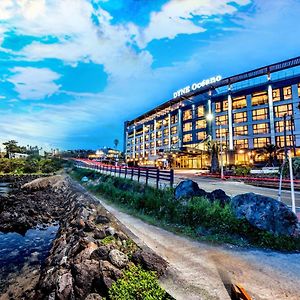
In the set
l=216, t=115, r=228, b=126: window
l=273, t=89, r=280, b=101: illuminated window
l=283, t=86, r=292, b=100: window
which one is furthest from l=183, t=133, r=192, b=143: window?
l=283, t=86, r=292, b=100: window

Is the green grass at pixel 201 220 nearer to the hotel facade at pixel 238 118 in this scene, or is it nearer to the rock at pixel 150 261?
the rock at pixel 150 261

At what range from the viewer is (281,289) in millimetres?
4914

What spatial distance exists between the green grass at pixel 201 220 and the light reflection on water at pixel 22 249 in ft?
15.8

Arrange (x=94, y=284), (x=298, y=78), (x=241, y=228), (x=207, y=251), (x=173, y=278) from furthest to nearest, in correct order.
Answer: (x=298, y=78) < (x=241, y=228) < (x=207, y=251) < (x=94, y=284) < (x=173, y=278)

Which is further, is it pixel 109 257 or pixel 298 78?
pixel 298 78

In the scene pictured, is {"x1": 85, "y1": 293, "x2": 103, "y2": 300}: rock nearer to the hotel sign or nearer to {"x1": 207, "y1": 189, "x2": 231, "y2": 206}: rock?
{"x1": 207, "y1": 189, "x2": 231, "y2": 206}: rock

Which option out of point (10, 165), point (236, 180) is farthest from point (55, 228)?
point (10, 165)

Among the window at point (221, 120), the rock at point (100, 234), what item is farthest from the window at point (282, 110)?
the rock at point (100, 234)

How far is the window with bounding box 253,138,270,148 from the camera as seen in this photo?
54219mm

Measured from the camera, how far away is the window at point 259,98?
56.3 m

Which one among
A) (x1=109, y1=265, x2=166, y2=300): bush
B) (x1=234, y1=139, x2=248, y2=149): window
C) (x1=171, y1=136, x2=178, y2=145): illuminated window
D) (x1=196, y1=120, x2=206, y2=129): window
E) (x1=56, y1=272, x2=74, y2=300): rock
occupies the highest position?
(x1=196, y1=120, x2=206, y2=129): window

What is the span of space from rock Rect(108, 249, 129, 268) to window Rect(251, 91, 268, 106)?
5913 centimetres

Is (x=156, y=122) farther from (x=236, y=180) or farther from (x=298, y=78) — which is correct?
(x=236, y=180)

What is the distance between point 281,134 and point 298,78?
505 inches
